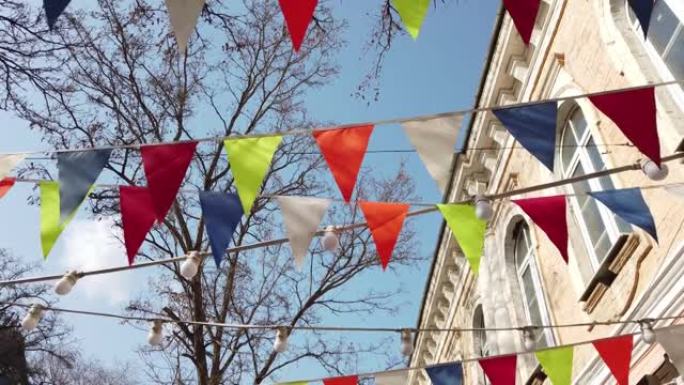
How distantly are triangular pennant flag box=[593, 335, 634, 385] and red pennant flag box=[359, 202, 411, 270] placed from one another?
5.50 feet

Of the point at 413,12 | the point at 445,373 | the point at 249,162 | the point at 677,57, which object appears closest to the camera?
the point at 413,12

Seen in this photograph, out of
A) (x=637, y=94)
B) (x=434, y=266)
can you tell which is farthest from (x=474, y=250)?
(x=434, y=266)

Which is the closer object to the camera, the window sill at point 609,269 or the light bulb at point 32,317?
the light bulb at point 32,317

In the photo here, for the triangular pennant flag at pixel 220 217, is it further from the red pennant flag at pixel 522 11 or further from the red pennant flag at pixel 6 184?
the red pennant flag at pixel 522 11

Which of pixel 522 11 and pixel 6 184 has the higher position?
pixel 522 11

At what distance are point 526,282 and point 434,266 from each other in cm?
355

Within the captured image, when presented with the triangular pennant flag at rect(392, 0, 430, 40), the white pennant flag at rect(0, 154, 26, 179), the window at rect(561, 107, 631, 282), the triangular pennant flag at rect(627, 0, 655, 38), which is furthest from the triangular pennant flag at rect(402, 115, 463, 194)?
the window at rect(561, 107, 631, 282)

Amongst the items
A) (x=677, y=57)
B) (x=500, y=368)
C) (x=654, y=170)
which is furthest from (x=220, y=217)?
(x=677, y=57)

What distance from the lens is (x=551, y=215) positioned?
356 cm

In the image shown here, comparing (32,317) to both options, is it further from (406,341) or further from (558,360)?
(558,360)

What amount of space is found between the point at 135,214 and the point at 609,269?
435 centimetres

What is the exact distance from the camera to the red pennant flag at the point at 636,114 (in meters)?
3.10

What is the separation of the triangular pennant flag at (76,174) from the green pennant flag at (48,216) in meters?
0.29

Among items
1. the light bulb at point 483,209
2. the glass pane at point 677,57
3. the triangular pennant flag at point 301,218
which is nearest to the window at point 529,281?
the glass pane at point 677,57
